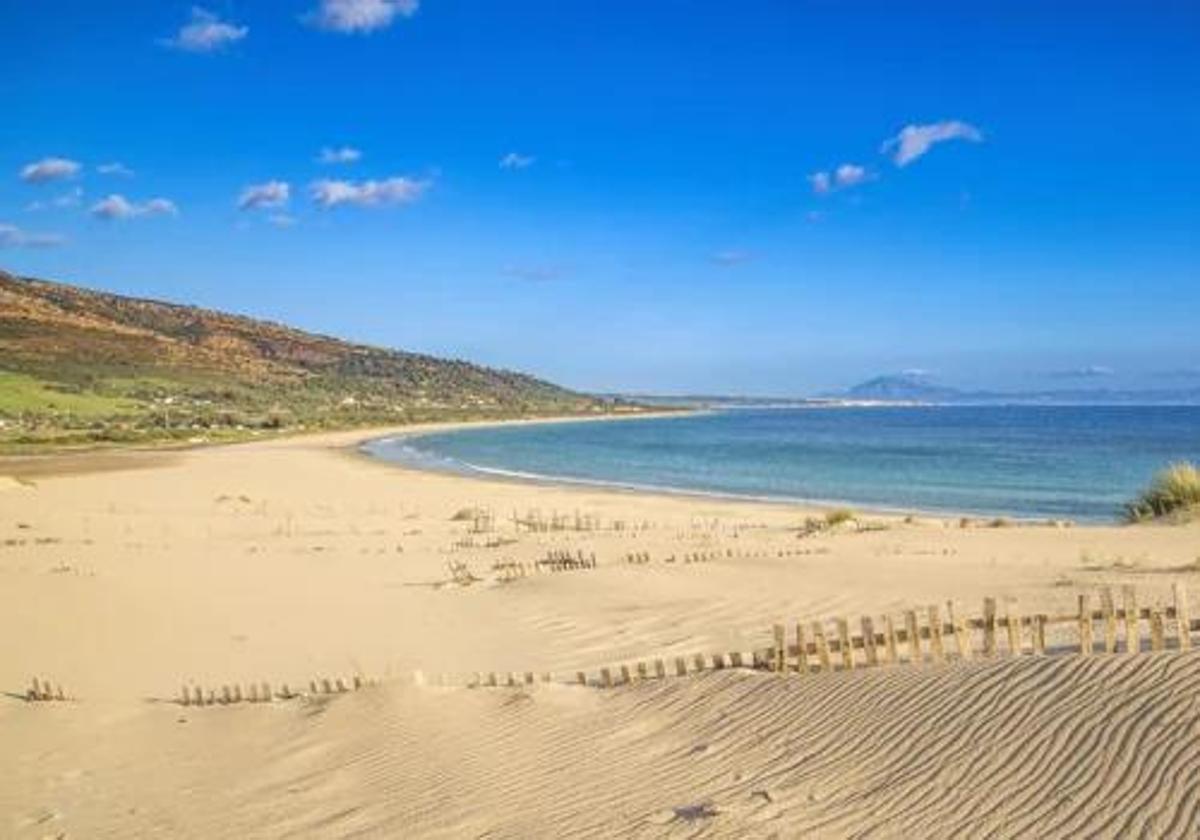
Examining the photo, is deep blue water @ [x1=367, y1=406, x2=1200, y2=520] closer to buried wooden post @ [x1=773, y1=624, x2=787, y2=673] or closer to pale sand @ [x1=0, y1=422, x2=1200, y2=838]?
pale sand @ [x1=0, y1=422, x2=1200, y2=838]

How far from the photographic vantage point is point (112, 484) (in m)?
43.4

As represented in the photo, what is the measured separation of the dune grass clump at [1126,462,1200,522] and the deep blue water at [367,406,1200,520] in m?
5.39

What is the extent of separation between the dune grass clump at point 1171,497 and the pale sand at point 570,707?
8.39 feet

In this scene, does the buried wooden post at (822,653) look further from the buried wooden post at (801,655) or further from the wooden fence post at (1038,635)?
the wooden fence post at (1038,635)

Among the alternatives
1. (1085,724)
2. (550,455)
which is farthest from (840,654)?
(550,455)

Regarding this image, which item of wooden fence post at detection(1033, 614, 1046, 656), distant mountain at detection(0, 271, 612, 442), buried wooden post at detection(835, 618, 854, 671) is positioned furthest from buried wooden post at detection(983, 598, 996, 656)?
distant mountain at detection(0, 271, 612, 442)

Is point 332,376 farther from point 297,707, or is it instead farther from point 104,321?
point 297,707

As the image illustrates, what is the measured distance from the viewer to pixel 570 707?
10.7 m

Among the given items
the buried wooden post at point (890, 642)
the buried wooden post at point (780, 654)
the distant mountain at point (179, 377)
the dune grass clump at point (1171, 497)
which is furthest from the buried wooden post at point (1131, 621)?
the distant mountain at point (179, 377)

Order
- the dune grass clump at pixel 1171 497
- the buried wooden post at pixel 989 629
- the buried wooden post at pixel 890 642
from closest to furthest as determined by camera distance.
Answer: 1. the buried wooden post at pixel 989 629
2. the buried wooden post at pixel 890 642
3. the dune grass clump at pixel 1171 497

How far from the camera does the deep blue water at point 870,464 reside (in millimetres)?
41594

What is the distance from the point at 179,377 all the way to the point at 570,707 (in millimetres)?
124593

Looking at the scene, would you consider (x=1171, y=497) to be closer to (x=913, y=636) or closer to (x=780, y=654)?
(x=913, y=636)

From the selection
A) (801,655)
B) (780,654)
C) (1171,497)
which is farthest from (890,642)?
(1171,497)
